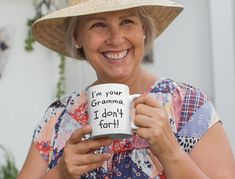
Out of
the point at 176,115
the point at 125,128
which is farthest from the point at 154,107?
the point at 176,115

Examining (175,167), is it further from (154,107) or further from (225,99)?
(225,99)

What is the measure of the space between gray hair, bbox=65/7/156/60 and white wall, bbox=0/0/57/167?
204 centimetres

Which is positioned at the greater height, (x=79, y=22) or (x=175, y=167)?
(x=79, y=22)

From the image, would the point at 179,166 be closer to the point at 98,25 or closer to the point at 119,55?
the point at 119,55

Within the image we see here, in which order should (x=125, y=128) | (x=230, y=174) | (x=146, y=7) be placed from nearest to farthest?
(x=125, y=128) → (x=230, y=174) → (x=146, y=7)

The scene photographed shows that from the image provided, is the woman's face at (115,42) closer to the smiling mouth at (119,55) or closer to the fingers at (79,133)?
the smiling mouth at (119,55)

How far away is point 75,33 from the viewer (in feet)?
6.98

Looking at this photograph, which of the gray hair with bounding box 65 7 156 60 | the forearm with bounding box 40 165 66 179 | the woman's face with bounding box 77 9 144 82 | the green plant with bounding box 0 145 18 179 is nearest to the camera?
the forearm with bounding box 40 165 66 179

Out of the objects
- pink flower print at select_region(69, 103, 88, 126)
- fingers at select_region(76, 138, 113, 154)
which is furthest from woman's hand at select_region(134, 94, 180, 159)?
pink flower print at select_region(69, 103, 88, 126)

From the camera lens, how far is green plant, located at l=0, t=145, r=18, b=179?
4.09 meters

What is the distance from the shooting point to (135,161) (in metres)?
1.95

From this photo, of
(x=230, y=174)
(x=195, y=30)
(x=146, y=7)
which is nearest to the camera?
(x=230, y=174)

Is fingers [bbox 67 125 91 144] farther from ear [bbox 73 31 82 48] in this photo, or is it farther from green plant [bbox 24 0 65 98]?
green plant [bbox 24 0 65 98]

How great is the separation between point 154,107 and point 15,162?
8.92ft
